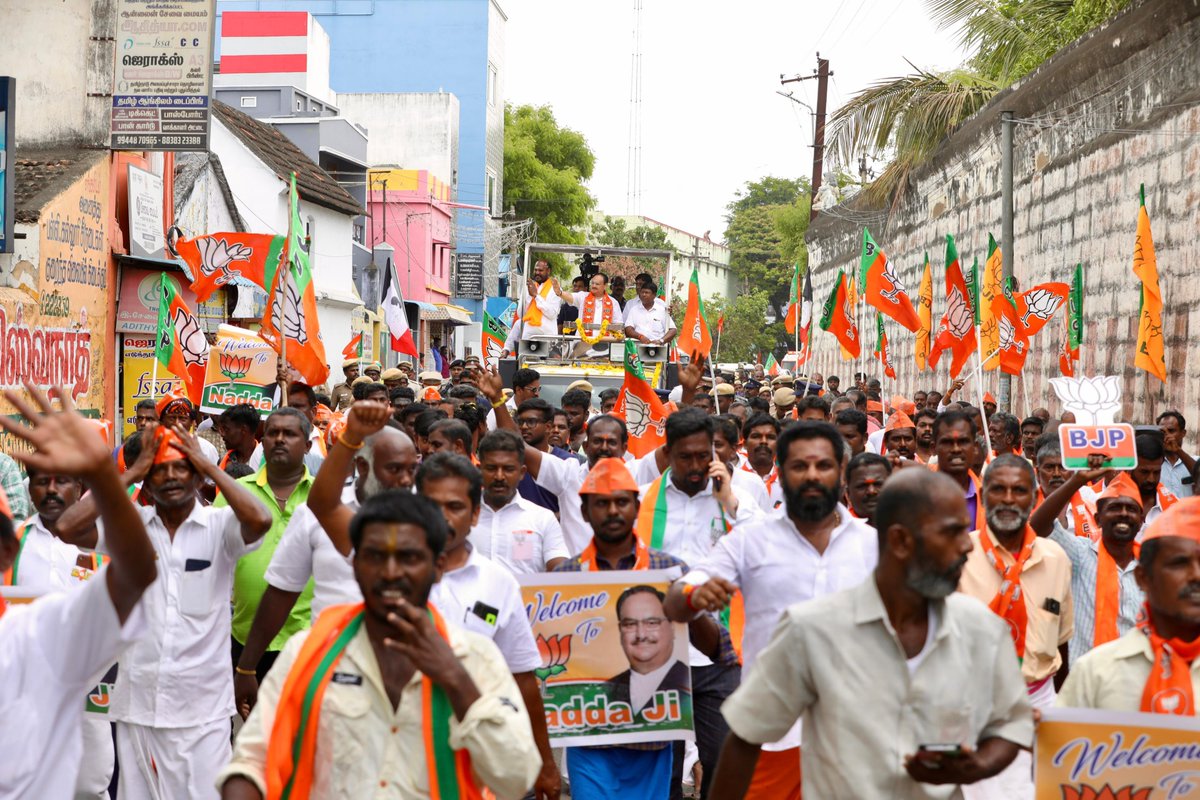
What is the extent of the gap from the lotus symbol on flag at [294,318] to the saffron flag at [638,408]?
320cm

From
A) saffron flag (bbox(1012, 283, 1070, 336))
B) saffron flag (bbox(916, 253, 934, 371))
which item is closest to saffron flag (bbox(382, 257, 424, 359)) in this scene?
saffron flag (bbox(916, 253, 934, 371))

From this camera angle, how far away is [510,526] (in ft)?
22.0

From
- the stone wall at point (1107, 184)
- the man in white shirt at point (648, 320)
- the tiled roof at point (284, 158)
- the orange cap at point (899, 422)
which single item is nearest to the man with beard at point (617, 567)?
the orange cap at point (899, 422)

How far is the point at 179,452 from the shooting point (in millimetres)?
5668

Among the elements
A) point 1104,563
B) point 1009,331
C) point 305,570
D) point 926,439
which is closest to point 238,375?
point 926,439

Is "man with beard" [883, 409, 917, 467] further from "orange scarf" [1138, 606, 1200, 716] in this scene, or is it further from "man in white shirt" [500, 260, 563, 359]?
"man in white shirt" [500, 260, 563, 359]

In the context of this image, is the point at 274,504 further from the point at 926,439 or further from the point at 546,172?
the point at 546,172

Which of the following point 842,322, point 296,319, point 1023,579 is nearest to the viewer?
point 1023,579

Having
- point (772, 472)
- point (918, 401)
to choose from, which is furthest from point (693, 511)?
point (918, 401)

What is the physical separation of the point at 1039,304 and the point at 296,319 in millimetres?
7530

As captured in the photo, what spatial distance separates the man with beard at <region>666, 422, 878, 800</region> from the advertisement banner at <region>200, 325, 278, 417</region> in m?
6.16

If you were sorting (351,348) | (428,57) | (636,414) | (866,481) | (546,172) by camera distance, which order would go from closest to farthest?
(866,481), (636,414), (351,348), (428,57), (546,172)

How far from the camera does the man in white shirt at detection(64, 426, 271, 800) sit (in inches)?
224

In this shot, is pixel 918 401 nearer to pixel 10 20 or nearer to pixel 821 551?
pixel 10 20
